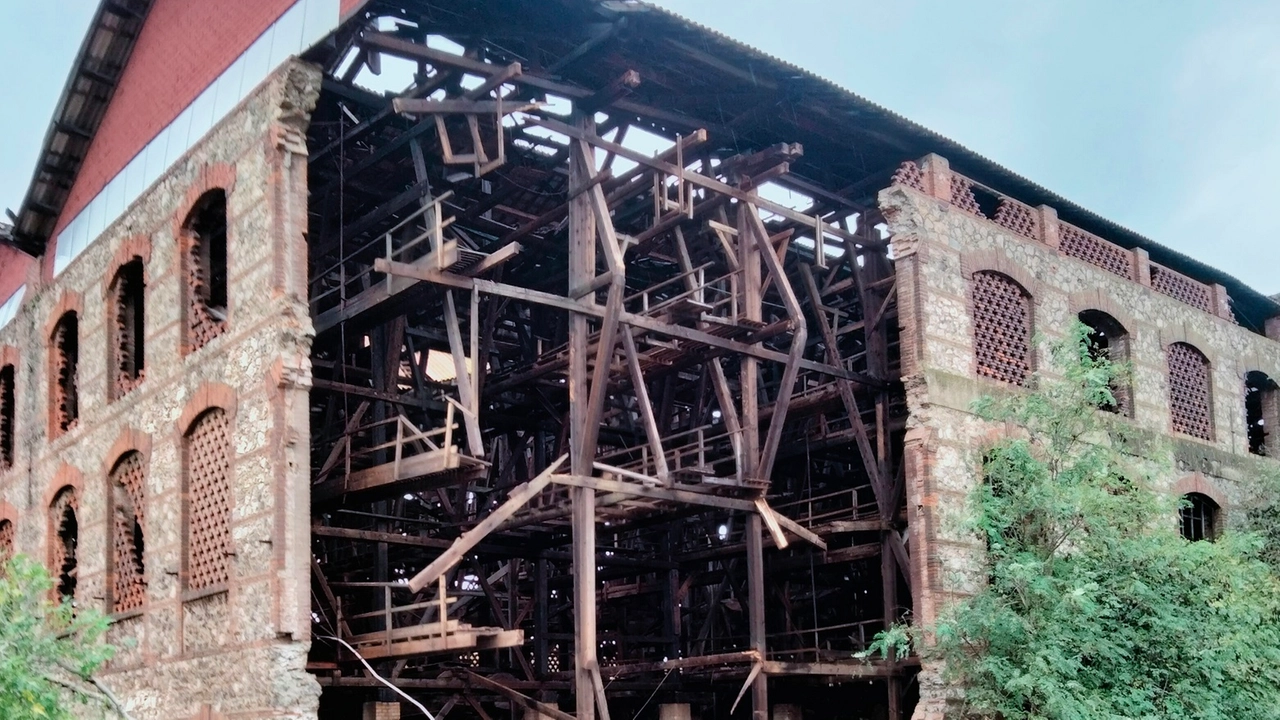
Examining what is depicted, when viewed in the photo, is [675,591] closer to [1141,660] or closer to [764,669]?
[764,669]

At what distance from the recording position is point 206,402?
54.8 feet

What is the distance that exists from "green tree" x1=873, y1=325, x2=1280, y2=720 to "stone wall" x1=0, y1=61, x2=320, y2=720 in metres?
7.14

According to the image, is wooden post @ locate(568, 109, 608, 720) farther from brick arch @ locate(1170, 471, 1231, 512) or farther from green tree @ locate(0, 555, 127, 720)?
brick arch @ locate(1170, 471, 1231, 512)

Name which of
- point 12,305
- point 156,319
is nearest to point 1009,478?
point 156,319

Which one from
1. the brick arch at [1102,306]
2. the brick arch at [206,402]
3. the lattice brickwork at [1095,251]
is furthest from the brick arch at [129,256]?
the lattice brickwork at [1095,251]

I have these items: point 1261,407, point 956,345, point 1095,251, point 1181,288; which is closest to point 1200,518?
point 1181,288

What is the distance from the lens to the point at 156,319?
60.5 ft

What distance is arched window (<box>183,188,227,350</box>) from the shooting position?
17.6 metres

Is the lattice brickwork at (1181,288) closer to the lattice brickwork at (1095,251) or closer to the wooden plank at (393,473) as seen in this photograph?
the lattice brickwork at (1095,251)

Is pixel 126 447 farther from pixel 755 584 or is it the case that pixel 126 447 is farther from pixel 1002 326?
pixel 1002 326

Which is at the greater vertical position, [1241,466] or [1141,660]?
[1241,466]

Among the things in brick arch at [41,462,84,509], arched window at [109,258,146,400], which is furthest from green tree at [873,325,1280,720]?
brick arch at [41,462,84,509]

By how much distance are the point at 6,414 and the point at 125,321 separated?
5.81m

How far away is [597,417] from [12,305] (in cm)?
1344
